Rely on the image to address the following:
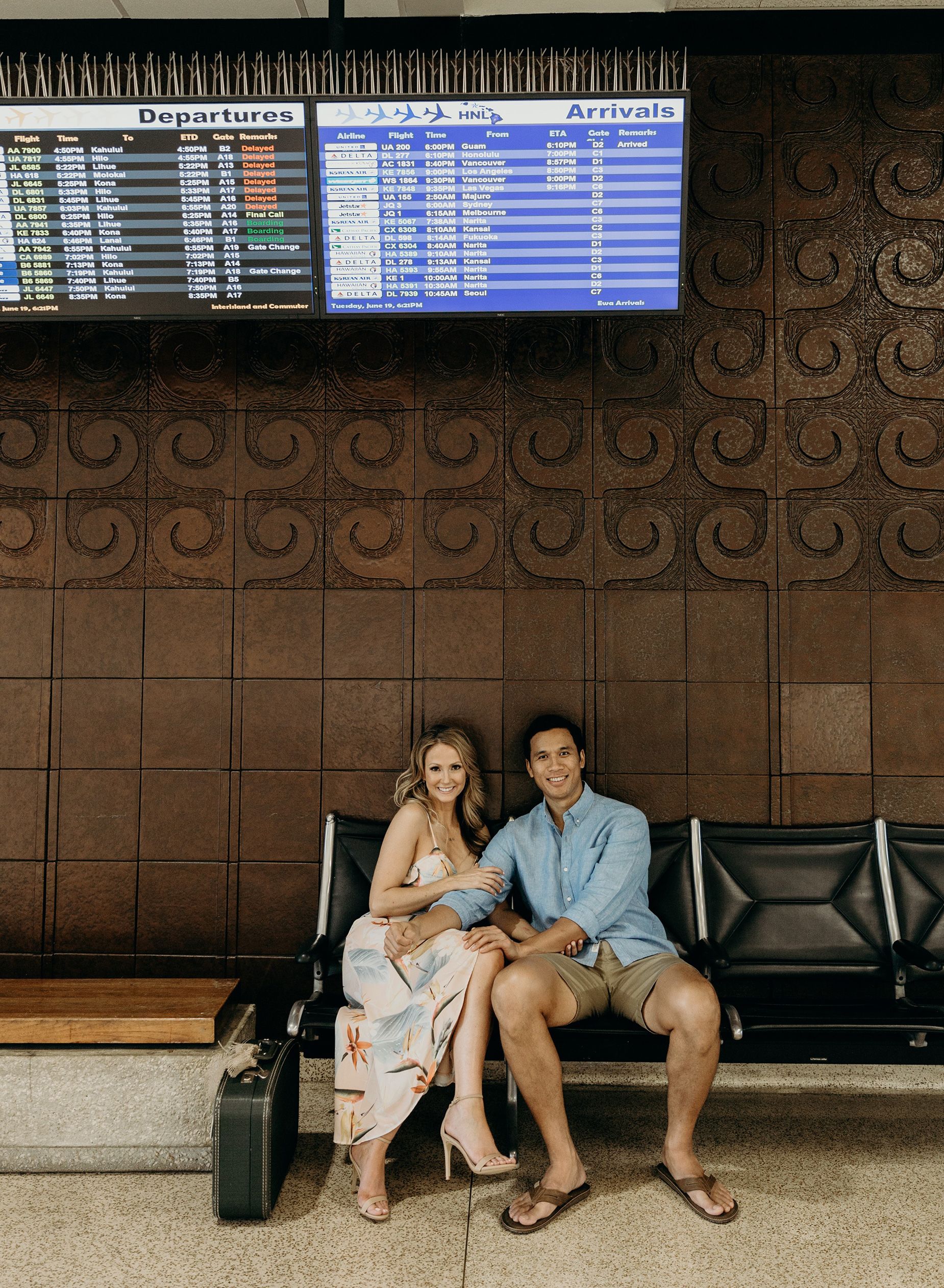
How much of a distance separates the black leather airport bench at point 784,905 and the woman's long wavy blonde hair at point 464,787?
0.27m

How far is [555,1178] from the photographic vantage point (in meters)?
2.51

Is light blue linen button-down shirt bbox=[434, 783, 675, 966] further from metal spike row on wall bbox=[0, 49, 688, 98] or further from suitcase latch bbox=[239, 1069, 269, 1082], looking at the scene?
metal spike row on wall bbox=[0, 49, 688, 98]

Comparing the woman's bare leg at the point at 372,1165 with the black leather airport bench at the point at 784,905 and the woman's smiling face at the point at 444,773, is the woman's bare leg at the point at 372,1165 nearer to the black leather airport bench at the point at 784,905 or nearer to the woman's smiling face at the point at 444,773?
the black leather airport bench at the point at 784,905

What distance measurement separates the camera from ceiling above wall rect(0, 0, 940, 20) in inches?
138

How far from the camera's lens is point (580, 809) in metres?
3.05

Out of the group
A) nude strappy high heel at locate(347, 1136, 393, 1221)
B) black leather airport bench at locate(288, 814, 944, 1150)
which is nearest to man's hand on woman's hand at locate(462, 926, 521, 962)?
black leather airport bench at locate(288, 814, 944, 1150)

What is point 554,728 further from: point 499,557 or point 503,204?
point 503,204

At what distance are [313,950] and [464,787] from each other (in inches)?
29.0

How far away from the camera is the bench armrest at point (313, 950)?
9.94ft

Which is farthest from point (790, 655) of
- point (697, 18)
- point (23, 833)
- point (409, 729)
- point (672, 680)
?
point (23, 833)

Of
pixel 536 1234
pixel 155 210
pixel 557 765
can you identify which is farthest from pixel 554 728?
pixel 155 210

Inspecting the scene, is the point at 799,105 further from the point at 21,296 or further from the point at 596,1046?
the point at 596,1046

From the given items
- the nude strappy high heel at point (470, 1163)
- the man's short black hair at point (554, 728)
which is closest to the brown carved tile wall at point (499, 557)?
the man's short black hair at point (554, 728)

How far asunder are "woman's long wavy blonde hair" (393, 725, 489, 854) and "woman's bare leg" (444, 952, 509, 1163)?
0.56 metres
